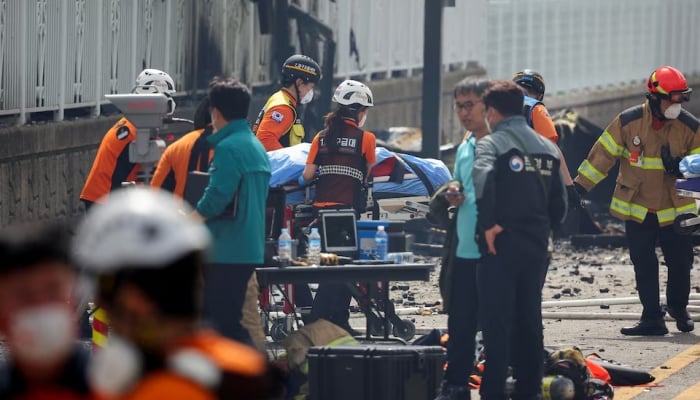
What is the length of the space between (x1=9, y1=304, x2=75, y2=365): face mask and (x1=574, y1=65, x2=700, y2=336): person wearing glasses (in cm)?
947

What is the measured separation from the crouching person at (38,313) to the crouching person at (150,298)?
2.3 inches

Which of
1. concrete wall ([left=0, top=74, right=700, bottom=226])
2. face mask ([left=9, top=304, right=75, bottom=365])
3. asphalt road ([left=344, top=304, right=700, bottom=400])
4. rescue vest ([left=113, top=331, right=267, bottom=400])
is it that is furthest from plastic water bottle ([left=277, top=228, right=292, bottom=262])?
face mask ([left=9, top=304, right=75, bottom=365])

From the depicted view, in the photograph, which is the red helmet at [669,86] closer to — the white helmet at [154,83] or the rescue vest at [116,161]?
the white helmet at [154,83]

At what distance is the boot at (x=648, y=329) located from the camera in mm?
12398

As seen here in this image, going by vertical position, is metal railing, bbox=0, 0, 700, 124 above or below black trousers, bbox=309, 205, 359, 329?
above

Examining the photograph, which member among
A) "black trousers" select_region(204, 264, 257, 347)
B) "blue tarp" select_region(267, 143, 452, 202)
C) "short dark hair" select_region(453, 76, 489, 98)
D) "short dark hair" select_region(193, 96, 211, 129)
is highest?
"short dark hair" select_region(453, 76, 489, 98)

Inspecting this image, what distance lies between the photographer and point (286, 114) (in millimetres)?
12875

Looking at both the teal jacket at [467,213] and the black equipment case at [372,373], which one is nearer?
Result: the black equipment case at [372,373]

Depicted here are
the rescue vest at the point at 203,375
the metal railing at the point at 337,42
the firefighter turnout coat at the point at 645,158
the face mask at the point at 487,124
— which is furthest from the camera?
the metal railing at the point at 337,42

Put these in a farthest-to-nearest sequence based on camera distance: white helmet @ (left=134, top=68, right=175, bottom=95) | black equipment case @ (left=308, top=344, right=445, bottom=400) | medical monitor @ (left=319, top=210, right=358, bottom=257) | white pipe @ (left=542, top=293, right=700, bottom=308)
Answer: white pipe @ (left=542, top=293, right=700, bottom=308) < white helmet @ (left=134, top=68, right=175, bottom=95) < medical monitor @ (left=319, top=210, right=358, bottom=257) < black equipment case @ (left=308, top=344, right=445, bottom=400)

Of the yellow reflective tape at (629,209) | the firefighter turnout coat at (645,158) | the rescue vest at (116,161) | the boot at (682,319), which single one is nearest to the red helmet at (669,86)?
the firefighter turnout coat at (645,158)

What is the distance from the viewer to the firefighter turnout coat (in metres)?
12.5

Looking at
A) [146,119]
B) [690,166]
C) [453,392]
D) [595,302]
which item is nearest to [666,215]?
[690,166]

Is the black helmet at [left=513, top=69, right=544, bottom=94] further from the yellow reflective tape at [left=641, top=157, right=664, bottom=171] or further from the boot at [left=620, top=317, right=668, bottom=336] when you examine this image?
the boot at [left=620, top=317, right=668, bottom=336]
